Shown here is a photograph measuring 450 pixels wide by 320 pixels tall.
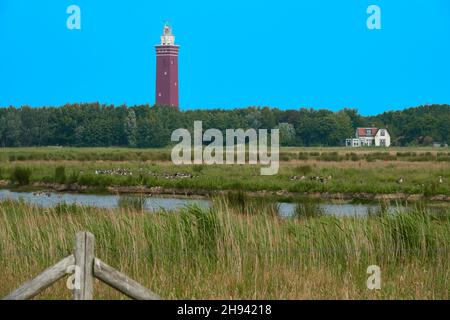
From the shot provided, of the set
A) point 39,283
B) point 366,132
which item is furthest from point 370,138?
point 39,283

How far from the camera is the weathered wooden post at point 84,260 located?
6.55 metres

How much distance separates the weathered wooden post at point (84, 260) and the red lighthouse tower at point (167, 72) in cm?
13114

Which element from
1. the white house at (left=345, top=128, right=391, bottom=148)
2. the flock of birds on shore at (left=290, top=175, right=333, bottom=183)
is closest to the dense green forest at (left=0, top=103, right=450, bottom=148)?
the white house at (left=345, top=128, right=391, bottom=148)

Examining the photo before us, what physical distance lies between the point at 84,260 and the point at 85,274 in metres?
0.13

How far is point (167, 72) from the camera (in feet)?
481

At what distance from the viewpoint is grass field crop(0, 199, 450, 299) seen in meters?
9.77

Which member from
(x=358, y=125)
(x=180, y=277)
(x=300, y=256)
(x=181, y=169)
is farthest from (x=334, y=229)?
(x=358, y=125)

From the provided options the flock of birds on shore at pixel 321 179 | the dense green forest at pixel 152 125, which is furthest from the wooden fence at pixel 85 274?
the dense green forest at pixel 152 125

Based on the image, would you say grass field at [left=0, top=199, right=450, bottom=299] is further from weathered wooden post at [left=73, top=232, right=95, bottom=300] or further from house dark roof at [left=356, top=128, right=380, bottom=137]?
house dark roof at [left=356, top=128, right=380, bottom=137]

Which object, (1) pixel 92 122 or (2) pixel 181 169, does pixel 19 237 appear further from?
(1) pixel 92 122

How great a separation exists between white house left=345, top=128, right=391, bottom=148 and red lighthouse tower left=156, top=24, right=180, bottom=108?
125ft

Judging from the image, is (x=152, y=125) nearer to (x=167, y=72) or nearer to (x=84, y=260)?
(x=167, y=72)

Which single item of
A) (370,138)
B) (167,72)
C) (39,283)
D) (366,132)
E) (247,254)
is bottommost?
(247,254)
